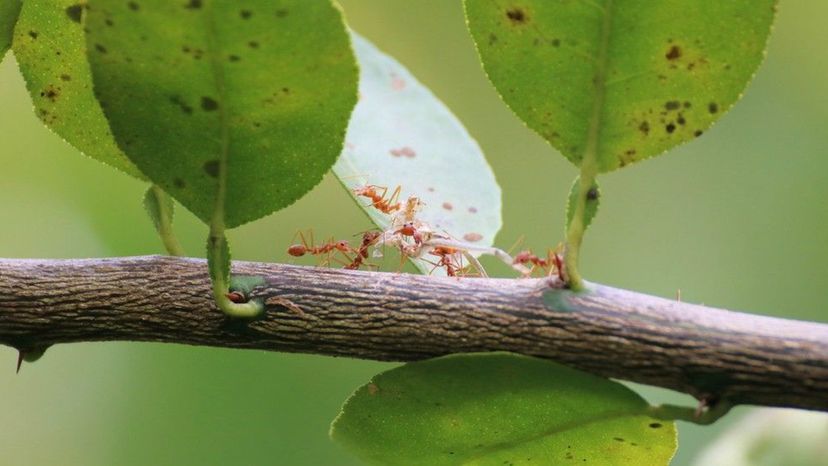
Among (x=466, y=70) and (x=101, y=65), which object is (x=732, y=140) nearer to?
(x=466, y=70)

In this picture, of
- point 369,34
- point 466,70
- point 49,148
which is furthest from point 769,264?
point 49,148

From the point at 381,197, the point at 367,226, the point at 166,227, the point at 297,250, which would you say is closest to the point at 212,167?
the point at 166,227

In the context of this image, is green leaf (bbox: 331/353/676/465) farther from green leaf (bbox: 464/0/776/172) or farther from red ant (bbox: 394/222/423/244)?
red ant (bbox: 394/222/423/244)

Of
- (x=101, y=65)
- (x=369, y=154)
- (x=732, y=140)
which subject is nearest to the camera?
(x=101, y=65)

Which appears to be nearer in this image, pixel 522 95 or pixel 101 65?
pixel 101 65

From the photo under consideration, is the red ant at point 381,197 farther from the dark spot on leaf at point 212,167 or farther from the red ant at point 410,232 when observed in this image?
the dark spot on leaf at point 212,167

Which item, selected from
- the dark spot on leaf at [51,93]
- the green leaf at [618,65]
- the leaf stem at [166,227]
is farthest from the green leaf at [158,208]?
the green leaf at [618,65]
